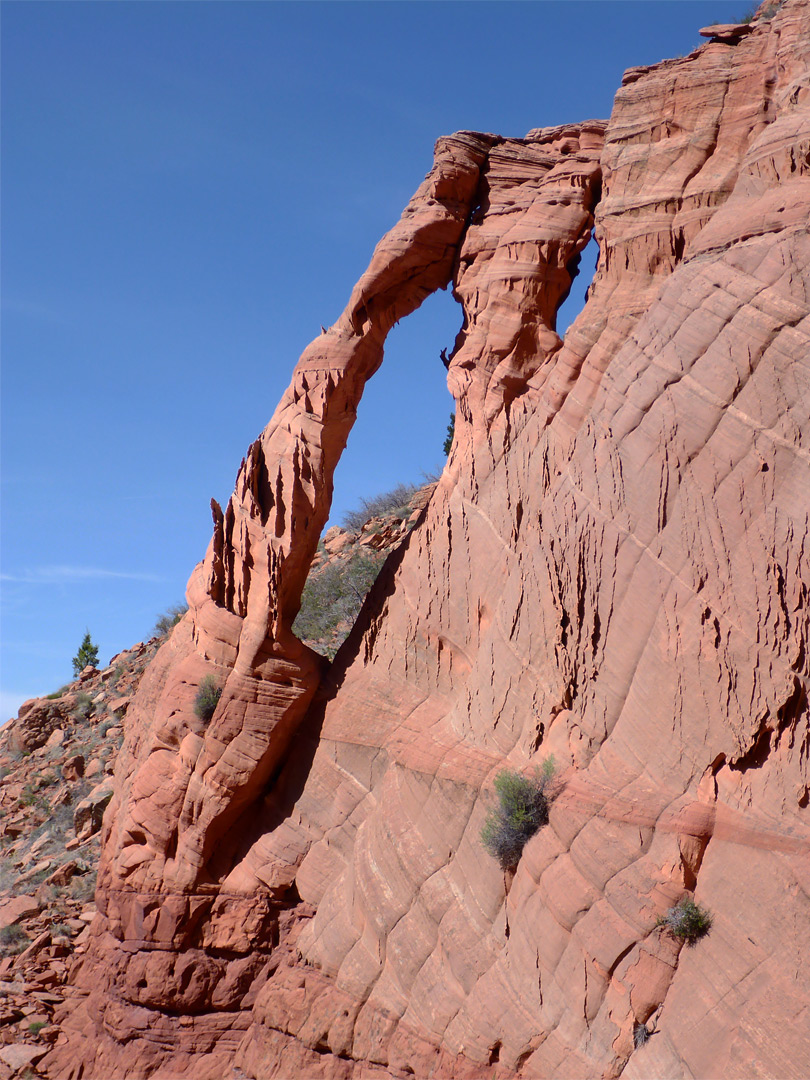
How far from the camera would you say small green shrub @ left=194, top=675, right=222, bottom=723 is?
16.2 meters

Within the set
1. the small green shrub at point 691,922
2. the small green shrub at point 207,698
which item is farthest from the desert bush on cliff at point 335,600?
the small green shrub at point 691,922

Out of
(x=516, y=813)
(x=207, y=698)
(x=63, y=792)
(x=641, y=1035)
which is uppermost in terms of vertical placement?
(x=63, y=792)

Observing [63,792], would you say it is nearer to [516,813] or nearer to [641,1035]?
[516,813]

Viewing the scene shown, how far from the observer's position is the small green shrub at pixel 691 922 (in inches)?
412

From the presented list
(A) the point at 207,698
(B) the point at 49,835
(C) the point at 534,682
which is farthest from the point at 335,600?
(C) the point at 534,682

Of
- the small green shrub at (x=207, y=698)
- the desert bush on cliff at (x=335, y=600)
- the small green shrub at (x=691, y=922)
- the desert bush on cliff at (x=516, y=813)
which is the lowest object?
the small green shrub at (x=691, y=922)

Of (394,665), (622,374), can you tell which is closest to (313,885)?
(394,665)

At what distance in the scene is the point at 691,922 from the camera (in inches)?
412

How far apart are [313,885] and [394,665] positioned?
3545 millimetres

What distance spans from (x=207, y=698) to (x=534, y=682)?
19.1ft

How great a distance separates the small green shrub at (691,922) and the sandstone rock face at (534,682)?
148 mm

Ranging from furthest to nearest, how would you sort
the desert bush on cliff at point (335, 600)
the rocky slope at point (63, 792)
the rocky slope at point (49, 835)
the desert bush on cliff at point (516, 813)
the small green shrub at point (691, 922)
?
the desert bush on cliff at point (335, 600) → the rocky slope at point (63, 792) → the rocky slope at point (49, 835) → the desert bush on cliff at point (516, 813) → the small green shrub at point (691, 922)

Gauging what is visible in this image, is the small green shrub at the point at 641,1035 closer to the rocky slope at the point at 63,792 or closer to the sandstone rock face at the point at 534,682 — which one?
the sandstone rock face at the point at 534,682

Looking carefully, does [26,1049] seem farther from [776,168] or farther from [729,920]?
[776,168]
